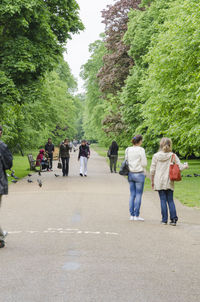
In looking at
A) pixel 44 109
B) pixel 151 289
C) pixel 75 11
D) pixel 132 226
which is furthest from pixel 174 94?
pixel 44 109

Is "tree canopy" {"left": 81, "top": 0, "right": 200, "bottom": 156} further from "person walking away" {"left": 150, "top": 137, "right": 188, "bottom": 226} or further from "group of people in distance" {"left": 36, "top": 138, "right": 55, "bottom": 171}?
"person walking away" {"left": 150, "top": 137, "right": 188, "bottom": 226}

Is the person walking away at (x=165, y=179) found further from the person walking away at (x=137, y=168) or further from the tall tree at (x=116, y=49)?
the tall tree at (x=116, y=49)

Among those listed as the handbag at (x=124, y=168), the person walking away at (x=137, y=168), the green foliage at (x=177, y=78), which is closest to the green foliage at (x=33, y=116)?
the green foliage at (x=177, y=78)

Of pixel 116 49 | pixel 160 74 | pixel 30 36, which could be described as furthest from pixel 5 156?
pixel 116 49

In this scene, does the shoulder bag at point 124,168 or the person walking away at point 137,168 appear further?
the shoulder bag at point 124,168

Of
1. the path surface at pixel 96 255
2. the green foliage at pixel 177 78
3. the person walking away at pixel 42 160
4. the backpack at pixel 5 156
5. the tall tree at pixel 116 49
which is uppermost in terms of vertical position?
the tall tree at pixel 116 49

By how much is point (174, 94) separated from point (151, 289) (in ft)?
65.0

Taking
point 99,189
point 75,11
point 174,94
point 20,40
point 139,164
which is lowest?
point 99,189

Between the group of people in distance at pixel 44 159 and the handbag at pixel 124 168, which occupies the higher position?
the handbag at pixel 124 168

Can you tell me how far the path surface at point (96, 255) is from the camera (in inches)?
192

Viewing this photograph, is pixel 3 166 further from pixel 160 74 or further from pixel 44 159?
pixel 44 159

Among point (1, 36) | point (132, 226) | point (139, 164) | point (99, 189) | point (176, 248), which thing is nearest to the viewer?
point (176, 248)

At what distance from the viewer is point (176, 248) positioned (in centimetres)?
725

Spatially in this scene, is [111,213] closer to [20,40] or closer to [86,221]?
[86,221]
